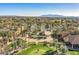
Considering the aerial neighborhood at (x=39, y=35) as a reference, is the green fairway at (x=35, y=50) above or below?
below

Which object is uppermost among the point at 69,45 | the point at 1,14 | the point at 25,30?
the point at 1,14

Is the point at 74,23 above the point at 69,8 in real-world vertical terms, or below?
below

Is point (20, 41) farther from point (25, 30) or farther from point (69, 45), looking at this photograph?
point (69, 45)

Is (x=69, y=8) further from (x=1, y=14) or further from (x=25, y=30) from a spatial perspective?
(x=1, y=14)

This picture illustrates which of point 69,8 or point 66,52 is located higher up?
point 69,8

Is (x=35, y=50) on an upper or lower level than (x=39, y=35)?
lower

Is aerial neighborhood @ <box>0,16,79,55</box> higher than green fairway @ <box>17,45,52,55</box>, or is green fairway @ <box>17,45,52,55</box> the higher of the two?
aerial neighborhood @ <box>0,16,79,55</box>

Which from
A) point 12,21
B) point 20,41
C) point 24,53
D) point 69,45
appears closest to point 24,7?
point 12,21
